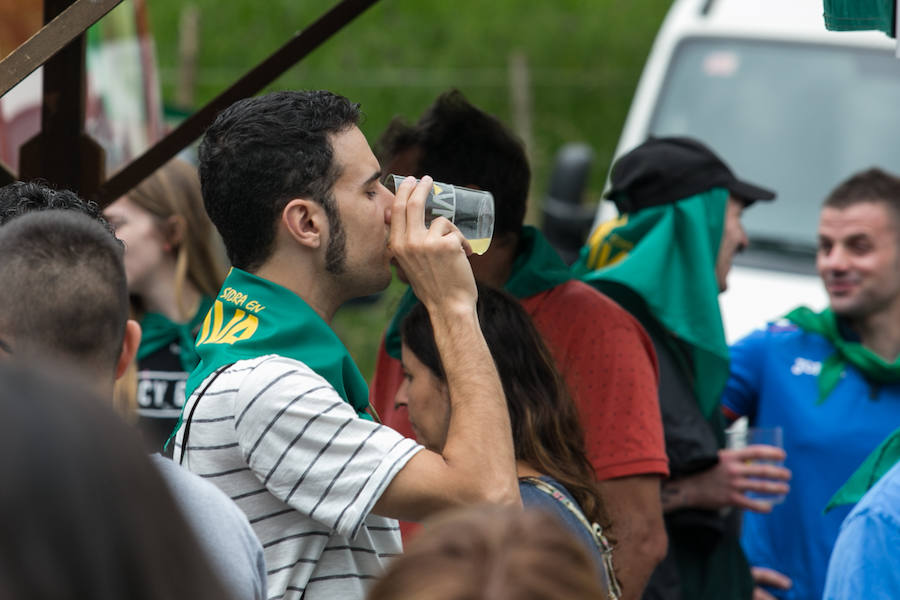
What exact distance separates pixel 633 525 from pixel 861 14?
1295 mm

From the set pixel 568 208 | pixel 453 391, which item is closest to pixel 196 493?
pixel 453 391

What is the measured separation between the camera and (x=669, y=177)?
3.71 meters

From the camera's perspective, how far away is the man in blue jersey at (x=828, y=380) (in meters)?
3.90

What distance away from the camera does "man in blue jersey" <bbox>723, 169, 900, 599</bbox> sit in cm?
390

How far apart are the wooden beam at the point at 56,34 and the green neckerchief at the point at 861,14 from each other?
1.38m

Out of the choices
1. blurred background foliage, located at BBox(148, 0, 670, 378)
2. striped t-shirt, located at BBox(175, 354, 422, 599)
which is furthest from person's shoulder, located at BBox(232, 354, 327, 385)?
blurred background foliage, located at BBox(148, 0, 670, 378)

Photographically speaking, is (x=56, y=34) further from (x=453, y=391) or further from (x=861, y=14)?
(x=861, y=14)

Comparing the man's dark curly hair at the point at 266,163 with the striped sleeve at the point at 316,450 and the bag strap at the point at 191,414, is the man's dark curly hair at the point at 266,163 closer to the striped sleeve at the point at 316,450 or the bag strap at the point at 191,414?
the bag strap at the point at 191,414

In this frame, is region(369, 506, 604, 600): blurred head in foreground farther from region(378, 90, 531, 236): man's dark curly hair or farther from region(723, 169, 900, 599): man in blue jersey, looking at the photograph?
region(723, 169, 900, 599): man in blue jersey

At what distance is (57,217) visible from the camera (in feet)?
6.23

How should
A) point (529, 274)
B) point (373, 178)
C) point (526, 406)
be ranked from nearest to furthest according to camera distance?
point (373, 178) < point (526, 406) < point (529, 274)

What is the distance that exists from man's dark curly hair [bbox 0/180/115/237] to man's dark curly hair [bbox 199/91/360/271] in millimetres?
238

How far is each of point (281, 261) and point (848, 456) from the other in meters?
2.21

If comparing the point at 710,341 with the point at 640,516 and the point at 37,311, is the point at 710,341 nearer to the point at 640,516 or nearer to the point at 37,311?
the point at 640,516
